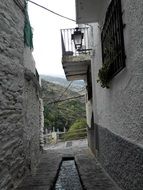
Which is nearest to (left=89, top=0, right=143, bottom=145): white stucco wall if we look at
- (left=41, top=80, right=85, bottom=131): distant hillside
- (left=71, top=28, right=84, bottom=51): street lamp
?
(left=71, top=28, right=84, bottom=51): street lamp

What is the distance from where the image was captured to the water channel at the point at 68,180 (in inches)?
285

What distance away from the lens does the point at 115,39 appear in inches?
226

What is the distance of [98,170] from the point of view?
8570mm

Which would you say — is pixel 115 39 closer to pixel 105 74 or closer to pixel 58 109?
pixel 105 74

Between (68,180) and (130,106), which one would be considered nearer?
(130,106)

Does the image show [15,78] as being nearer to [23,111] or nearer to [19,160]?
[23,111]

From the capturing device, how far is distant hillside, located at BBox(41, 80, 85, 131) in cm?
2767

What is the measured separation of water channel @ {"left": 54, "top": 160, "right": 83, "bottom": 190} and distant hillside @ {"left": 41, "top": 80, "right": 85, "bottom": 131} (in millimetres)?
16159

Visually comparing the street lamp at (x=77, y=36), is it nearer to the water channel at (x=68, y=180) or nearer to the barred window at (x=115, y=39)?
the barred window at (x=115, y=39)

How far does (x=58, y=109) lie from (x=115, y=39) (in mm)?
24316

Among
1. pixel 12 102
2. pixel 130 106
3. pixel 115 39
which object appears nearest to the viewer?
pixel 130 106

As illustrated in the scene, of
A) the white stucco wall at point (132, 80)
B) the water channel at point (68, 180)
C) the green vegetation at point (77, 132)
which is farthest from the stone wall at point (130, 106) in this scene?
the green vegetation at point (77, 132)

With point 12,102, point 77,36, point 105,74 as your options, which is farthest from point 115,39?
point 77,36

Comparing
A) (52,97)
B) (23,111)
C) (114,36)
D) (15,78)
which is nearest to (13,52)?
(15,78)
